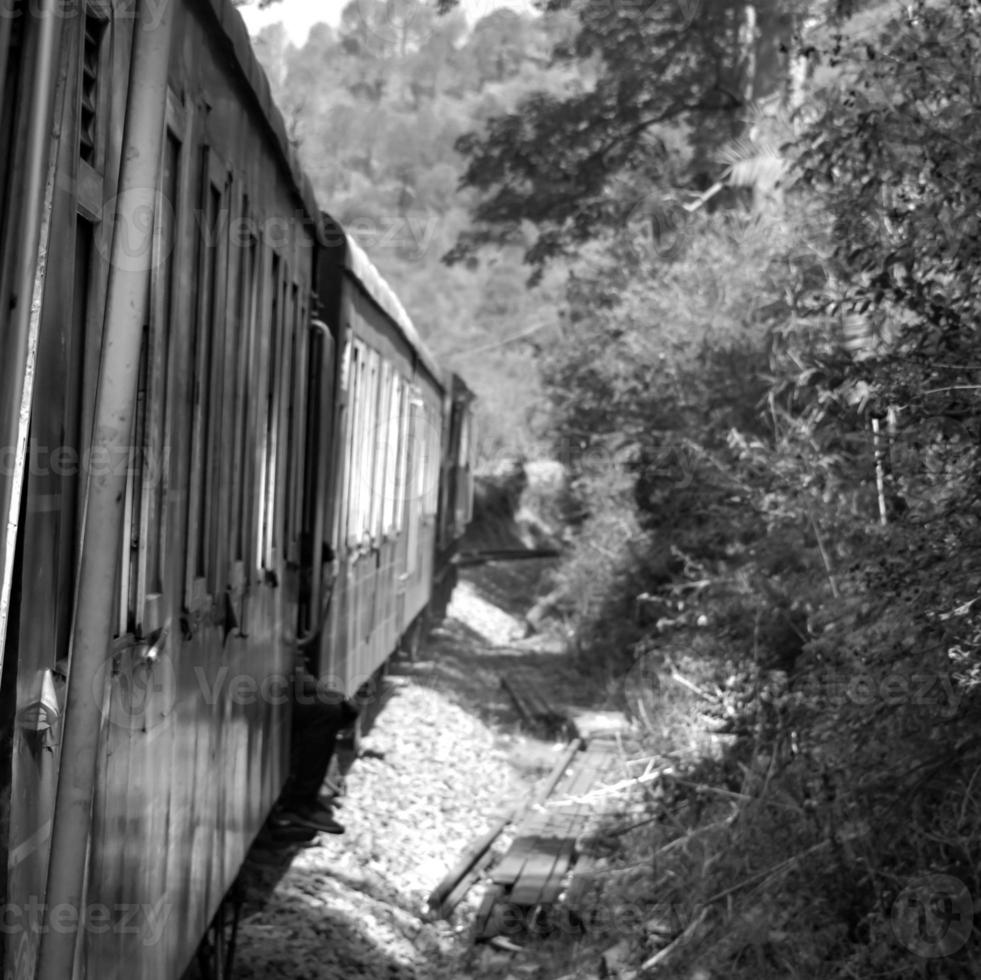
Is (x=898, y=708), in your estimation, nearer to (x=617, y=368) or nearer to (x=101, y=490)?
(x=101, y=490)

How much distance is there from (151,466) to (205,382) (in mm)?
819

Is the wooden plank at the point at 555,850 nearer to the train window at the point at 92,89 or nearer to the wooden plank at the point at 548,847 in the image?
the wooden plank at the point at 548,847

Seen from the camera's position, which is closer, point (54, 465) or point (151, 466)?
point (54, 465)

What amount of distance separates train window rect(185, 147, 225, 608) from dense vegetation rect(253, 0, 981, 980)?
179 cm

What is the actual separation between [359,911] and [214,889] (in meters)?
2.52

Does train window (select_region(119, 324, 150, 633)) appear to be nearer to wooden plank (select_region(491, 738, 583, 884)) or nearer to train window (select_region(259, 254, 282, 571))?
train window (select_region(259, 254, 282, 571))

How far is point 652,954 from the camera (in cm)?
610

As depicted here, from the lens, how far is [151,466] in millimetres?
3096

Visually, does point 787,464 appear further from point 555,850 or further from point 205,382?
point 205,382

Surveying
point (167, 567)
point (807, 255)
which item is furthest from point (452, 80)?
point (167, 567)

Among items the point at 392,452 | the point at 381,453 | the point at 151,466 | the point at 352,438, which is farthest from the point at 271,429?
the point at 392,452

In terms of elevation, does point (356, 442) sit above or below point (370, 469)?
above

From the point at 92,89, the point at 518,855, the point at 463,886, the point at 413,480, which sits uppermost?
the point at 92,89

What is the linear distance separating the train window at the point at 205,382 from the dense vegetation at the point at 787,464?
179 cm
